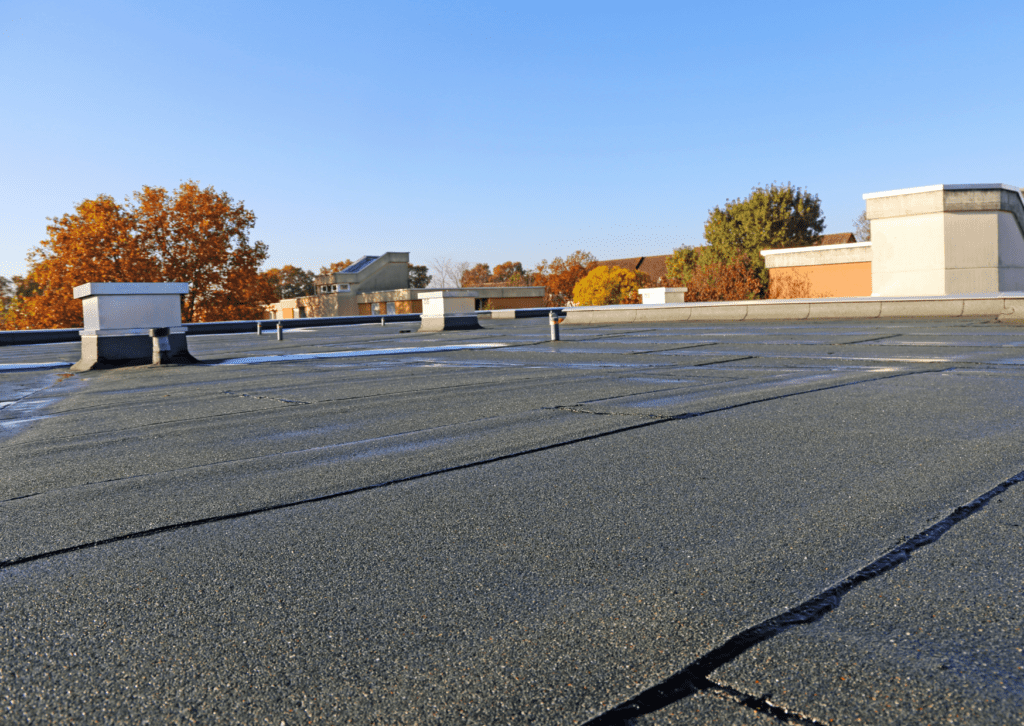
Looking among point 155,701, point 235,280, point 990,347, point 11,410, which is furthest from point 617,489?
point 235,280

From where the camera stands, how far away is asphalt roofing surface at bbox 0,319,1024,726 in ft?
7.94

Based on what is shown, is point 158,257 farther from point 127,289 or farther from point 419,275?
point 419,275

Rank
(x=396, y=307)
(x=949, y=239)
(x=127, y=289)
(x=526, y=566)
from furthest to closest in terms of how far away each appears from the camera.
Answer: (x=396, y=307) < (x=949, y=239) < (x=127, y=289) < (x=526, y=566)

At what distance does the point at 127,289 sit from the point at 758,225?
5909cm

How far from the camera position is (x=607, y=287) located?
→ 79.6 metres

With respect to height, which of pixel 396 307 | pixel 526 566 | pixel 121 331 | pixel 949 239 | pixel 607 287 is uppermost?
pixel 607 287

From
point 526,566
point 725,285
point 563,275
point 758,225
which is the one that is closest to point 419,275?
point 563,275

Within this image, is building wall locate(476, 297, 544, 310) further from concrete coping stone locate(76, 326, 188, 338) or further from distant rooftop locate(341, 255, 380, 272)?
concrete coping stone locate(76, 326, 188, 338)

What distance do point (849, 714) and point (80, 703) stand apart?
232 cm

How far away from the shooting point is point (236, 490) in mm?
5012

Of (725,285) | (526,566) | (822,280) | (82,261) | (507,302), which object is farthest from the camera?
(507,302)

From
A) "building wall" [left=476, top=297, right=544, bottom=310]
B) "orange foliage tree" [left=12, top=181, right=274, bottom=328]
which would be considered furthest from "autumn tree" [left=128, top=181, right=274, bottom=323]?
"building wall" [left=476, top=297, right=544, bottom=310]

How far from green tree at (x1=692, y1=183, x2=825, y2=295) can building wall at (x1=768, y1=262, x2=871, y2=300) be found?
29389 millimetres

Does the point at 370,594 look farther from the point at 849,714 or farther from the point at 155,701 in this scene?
the point at 849,714
